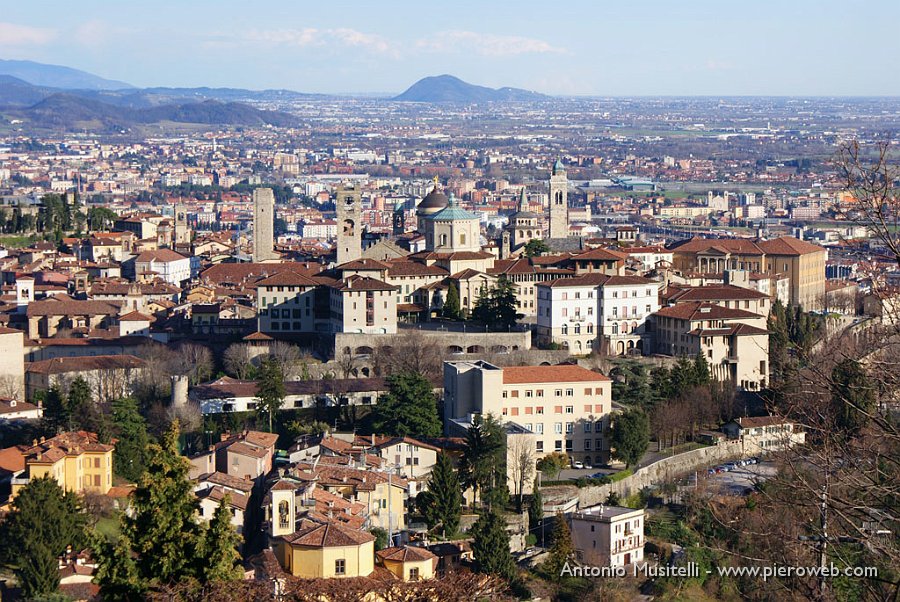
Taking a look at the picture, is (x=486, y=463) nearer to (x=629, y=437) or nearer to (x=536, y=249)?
(x=629, y=437)

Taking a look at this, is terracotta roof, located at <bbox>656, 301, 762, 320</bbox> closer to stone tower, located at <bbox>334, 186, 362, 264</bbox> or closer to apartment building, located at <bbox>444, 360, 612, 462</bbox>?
apartment building, located at <bbox>444, 360, 612, 462</bbox>

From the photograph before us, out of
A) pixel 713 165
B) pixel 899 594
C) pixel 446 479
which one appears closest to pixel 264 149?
pixel 713 165

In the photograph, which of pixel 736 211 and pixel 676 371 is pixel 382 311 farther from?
pixel 736 211

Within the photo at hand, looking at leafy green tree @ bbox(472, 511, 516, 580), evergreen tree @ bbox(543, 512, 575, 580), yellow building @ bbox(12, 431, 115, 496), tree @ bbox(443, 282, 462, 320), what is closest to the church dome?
tree @ bbox(443, 282, 462, 320)

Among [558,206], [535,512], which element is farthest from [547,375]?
A: [558,206]

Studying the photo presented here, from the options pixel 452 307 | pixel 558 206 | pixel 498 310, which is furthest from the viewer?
pixel 558 206
